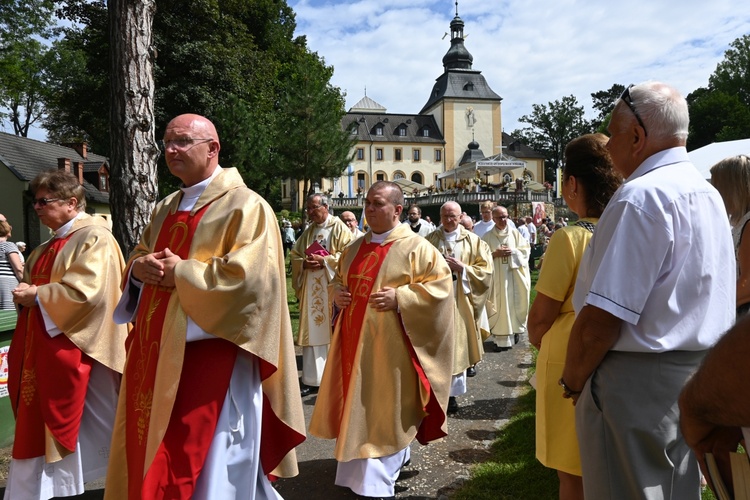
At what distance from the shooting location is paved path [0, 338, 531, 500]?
4.08 metres

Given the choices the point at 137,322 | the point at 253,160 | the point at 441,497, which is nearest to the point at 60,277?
the point at 137,322

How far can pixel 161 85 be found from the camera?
64.7 ft

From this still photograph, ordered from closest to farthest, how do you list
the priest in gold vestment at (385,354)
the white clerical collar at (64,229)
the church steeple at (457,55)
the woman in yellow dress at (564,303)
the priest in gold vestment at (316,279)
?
the woman in yellow dress at (564,303) < the priest in gold vestment at (385,354) < the white clerical collar at (64,229) < the priest in gold vestment at (316,279) < the church steeple at (457,55)

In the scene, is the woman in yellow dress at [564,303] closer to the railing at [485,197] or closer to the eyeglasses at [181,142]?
the eyeglasses at [181,142]

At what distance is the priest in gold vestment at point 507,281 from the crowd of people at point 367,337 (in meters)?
4.94

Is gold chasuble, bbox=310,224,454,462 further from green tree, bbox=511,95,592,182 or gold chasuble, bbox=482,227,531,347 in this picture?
green tree, bbox=511,95,592,182

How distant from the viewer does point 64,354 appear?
3619 millimetres

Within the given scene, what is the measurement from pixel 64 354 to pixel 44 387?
0.23 meters

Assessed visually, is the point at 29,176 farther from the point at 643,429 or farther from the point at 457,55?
the point at 457,55

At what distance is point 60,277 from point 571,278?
3095 millimetres

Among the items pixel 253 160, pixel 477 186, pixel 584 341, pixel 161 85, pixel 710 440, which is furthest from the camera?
pixel 477 186

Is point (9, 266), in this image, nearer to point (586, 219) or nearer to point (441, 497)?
point (441, 497)

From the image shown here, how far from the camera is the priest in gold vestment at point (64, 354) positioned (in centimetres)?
358

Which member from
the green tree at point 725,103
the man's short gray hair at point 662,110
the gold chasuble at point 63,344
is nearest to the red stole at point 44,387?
the gold chasuble at point 63,344
